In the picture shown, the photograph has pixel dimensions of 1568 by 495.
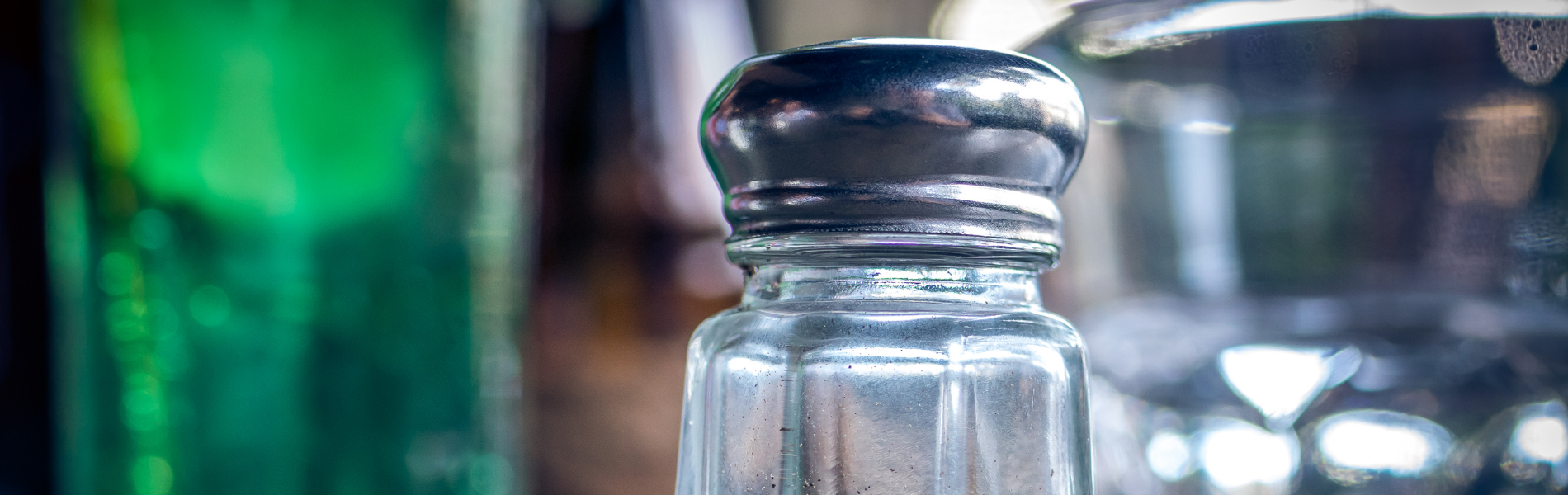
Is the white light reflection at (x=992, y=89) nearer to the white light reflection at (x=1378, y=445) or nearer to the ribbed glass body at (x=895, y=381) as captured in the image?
the ribbed glass body at (x=895, y=381)

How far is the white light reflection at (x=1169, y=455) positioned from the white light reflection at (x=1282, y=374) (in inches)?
1.0

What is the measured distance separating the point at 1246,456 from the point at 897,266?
19 centimetres

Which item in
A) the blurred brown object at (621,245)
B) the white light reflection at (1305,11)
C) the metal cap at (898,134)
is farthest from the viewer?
the blurred brown object at (621,245)

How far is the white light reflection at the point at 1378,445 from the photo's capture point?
31 cm

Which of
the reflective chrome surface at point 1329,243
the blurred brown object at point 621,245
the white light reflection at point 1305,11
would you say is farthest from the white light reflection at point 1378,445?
the blurred brown object at point 621,245

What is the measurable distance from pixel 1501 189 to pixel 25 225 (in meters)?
0.51

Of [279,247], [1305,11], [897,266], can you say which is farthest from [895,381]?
[279,247]

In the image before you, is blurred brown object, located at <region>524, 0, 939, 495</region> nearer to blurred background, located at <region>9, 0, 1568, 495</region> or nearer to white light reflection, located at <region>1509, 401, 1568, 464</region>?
blurred background, located at <region>9, 0, 1568, 495</region>

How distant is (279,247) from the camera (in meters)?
0.39

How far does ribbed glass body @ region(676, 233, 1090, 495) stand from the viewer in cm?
19

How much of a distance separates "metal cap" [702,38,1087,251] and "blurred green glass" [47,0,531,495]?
25 cm

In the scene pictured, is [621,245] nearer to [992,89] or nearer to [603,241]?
[603,241]

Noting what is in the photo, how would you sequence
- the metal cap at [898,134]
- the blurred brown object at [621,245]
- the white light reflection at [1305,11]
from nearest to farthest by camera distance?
the metal cap at [898,134], the white light reflection at [1305,11], the blurred brown object at [621,245]

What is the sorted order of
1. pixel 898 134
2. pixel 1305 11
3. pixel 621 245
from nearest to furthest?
pixel 898 134 → pixel 1305 11 → pixel 621 245
